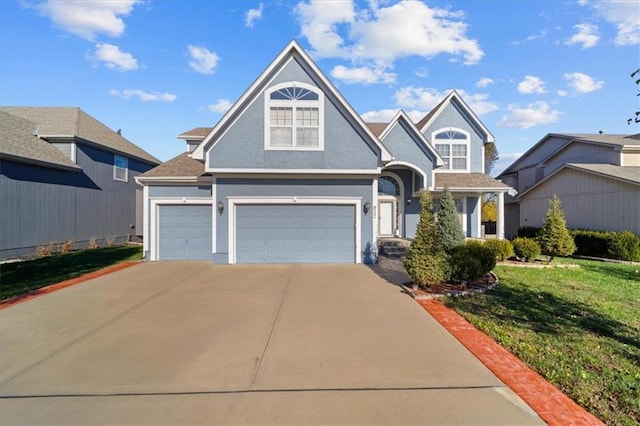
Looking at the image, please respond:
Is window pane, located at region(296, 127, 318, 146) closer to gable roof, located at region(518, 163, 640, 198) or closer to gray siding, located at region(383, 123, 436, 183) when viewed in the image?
gray siding, located at region(383, 123, 436, 183)

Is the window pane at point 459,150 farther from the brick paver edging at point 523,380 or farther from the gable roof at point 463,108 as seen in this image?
the brick paver edging at point 523,380

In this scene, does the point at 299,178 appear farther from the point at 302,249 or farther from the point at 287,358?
the point at 287,358

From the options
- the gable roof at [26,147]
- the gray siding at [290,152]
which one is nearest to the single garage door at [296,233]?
the gray siding at [290,152]

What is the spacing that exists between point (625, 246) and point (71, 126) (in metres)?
27.7

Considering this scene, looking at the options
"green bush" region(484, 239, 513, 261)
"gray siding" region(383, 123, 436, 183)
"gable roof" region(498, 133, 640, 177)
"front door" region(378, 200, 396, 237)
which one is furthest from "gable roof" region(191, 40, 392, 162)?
"gable roof" region(498, 133, 640, 177)

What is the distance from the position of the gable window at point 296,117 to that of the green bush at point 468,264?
5.96 meters

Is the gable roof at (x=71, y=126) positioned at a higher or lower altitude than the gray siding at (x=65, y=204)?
higher

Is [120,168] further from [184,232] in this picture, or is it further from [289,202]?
[289,202]

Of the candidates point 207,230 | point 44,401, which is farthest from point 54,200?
point 44,401

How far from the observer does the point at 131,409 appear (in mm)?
3279

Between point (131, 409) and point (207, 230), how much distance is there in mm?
9975

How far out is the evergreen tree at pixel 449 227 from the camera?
892 centimetres

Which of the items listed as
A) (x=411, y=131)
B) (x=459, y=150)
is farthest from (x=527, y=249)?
(x=459, y=150)

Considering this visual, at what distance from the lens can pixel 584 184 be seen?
17.2 m
